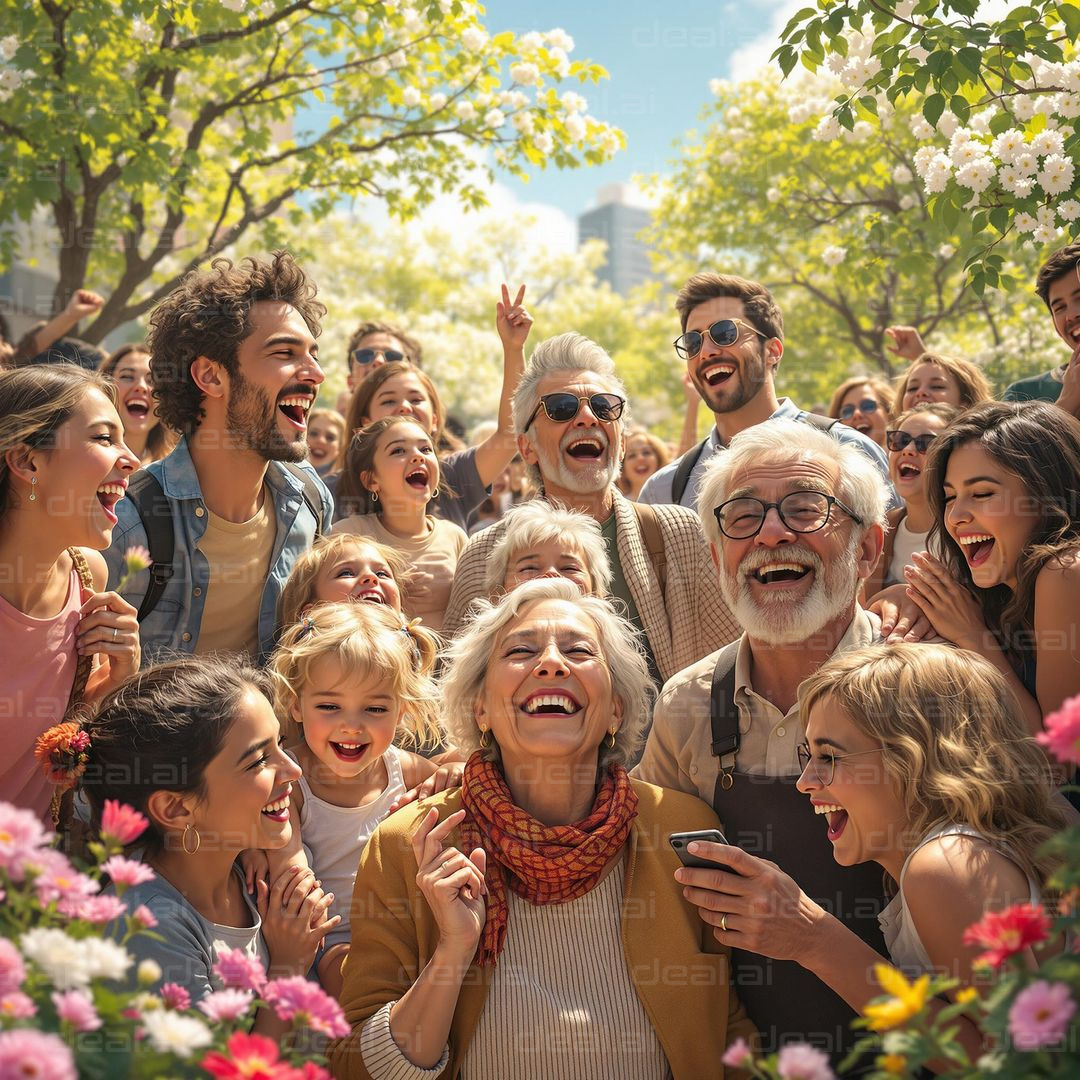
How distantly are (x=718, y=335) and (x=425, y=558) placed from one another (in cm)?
203

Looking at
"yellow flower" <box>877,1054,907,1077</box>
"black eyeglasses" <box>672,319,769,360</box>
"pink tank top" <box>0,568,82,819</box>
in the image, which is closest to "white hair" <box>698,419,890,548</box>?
"black eyeglasses" <box>672,319,769,360</box>

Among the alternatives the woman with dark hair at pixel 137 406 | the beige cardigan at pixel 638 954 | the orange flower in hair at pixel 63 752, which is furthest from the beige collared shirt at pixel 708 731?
the woman with dark hair at pixel 137 406

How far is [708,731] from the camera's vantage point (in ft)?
12.8

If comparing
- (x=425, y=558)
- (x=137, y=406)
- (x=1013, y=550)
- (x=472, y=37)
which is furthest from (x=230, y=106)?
(x=1013, y=550)

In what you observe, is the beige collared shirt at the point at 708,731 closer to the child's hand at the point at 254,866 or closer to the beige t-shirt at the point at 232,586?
the child's hand at the point at 254,866

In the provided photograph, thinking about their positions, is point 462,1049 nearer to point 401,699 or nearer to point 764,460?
point 401,699

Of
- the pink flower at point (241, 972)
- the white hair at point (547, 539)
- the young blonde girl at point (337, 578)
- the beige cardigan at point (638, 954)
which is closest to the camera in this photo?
the pink flower at point (241, 972)

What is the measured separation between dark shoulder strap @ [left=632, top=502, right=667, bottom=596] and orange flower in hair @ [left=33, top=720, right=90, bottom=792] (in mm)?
2514

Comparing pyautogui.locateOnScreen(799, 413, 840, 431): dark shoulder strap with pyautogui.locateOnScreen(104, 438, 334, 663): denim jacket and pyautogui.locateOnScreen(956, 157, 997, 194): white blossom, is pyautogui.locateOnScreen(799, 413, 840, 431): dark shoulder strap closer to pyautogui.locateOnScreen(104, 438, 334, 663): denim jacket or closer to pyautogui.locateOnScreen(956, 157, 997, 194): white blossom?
pyautogui.locateOnScreen(956, 157, 997, 194): white blossom

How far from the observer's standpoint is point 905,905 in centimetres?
297

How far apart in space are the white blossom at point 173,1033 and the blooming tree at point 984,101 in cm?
442

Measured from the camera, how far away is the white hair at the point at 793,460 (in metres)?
4.11

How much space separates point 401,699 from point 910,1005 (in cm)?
313

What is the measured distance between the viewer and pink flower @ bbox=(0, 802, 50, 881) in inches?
64.2
